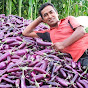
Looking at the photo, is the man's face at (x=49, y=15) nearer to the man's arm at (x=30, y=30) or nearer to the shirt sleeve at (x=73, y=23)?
the shirt sleeve at (x=73, y=23)

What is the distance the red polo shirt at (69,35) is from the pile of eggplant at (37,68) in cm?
8

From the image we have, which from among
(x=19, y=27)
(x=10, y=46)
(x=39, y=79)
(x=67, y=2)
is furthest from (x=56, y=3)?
(x=39, y=79)

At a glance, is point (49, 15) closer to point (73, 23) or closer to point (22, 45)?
point (73, 23)

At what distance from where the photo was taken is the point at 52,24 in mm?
1962

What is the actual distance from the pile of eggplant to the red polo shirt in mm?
80

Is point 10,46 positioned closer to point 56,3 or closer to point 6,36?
point 6,36

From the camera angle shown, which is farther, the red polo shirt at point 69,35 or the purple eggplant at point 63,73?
the red polo shirt at point 69,35

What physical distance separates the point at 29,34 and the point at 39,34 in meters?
0.15

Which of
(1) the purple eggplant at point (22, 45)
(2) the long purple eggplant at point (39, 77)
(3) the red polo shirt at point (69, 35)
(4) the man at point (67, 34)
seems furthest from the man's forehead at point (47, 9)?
(2) the long purple eggplant at point (39, 77)

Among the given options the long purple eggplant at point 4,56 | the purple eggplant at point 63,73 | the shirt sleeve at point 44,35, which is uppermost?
the shirt sleeve at point 44,35

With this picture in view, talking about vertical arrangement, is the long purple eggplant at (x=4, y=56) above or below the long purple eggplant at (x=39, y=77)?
above

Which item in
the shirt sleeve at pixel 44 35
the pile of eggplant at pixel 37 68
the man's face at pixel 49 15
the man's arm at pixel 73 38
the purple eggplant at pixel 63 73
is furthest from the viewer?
the shirt sleeve at pixel 44 35

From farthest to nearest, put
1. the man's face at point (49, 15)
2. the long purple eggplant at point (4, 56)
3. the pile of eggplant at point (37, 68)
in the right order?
the man's face at point (49, 15) < the long purple eggplant at point (4, 56) < the pile of eggplant at point (37, 68)

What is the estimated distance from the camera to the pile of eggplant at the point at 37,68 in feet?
4.47
